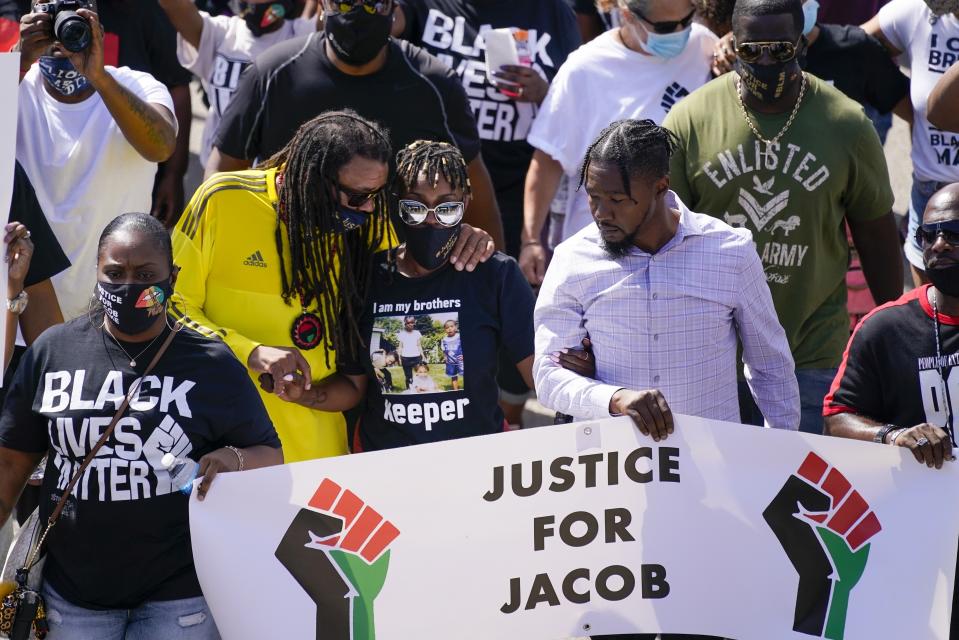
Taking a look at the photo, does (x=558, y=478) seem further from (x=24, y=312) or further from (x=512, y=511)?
(x=24, y=312)

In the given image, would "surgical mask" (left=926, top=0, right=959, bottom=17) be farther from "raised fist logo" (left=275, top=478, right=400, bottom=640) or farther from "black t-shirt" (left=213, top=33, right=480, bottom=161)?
"raised fist logo" (left=275, top=478, right=400, bottom=640)

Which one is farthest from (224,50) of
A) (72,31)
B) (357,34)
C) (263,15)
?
(72,31)

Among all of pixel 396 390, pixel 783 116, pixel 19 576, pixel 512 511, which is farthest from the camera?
pixel 783 116

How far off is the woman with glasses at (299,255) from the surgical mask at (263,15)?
210cm

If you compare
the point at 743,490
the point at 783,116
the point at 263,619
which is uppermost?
the point at 783,116

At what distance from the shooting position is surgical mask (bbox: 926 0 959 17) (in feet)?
20.2

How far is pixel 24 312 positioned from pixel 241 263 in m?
0.75

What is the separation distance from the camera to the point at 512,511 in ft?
14.0

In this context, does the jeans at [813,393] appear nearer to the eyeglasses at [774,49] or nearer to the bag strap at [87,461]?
the eyeglasses at [774,49]

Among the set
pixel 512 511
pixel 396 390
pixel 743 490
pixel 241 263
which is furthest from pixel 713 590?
pixel 241 263

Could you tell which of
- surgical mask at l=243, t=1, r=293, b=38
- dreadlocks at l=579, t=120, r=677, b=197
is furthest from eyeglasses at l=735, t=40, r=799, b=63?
surgical mask at l=243, t=1, r=293, b=38

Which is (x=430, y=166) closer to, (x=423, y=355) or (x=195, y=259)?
(x=423, y=355)

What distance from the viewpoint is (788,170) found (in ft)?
17.0

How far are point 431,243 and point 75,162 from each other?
1.68 meters
